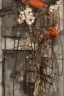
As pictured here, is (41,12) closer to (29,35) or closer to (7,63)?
(29,35)

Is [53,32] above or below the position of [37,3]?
below

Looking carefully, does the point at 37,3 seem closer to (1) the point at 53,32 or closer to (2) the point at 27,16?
(2) the point at 27,16

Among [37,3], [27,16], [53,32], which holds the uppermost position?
[37,3]

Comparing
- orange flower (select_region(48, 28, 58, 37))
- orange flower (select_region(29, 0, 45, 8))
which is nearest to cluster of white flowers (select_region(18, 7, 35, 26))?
orange flower (select_region(29, 0, 45, 8))

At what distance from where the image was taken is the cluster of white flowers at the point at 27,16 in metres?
3.83

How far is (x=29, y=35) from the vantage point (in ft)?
12.7

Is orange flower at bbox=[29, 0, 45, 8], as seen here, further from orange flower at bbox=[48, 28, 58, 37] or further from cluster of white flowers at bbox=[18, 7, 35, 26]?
orange flower at bbox=[48, 28, 58, 37]

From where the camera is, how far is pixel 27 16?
151 inches

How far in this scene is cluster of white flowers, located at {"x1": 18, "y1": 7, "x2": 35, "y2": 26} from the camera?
3.83m

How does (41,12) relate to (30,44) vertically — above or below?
above

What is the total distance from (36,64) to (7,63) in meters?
0.32

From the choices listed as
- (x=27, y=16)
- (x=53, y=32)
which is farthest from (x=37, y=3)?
(x=53, y=32)

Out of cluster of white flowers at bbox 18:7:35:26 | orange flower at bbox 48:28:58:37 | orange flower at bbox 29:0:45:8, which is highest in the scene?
orange flower at bbox 29:0:45:8

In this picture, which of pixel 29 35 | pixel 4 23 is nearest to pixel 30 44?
pixel 29 35
